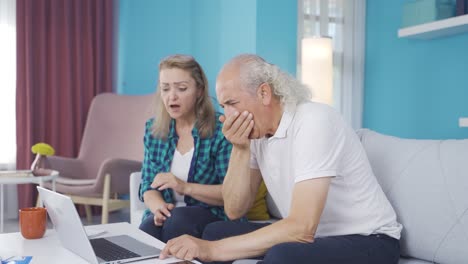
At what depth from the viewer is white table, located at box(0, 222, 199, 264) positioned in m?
1.37

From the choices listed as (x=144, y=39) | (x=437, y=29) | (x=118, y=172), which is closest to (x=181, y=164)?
(x=118, y=172)

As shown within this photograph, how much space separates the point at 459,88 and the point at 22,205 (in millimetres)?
3340

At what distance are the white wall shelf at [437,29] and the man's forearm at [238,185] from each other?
79.3 inches

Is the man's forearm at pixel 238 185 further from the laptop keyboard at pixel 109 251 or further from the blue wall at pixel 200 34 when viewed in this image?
the blue wall at pixel 200 34

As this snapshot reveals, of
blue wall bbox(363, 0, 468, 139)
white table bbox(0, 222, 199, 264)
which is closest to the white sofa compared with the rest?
white table bbox(0, 222, 199, 264)

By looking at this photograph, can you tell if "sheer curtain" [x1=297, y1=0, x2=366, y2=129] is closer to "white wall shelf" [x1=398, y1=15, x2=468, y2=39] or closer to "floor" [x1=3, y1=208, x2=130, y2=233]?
"white wall shelf" [x1=398, y1=15, x2=468, y2=39]

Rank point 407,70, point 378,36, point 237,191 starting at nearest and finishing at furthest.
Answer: point 237,191, point 407,70, point 378,36

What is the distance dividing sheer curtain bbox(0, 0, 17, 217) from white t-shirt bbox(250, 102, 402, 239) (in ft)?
10.5

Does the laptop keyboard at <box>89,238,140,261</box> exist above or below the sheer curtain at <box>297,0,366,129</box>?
below

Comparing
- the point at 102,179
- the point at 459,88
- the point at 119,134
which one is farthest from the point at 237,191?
the point at 119,134

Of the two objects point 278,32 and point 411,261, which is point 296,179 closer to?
point 411,261

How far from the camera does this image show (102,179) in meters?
3.43

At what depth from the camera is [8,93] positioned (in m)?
4.19

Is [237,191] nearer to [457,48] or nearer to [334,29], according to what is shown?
[457,48]
